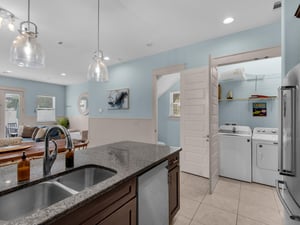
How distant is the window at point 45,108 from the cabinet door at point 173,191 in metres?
7.31

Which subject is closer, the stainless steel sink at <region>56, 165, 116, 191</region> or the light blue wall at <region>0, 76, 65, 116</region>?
the stainless steel sink at <region>56, 165, 116, 191</region>

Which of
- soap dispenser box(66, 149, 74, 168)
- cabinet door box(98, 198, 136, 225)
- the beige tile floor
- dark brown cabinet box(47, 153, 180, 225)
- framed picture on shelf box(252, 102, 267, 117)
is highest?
framed picture on shelf box(252, 102, 267, 117)

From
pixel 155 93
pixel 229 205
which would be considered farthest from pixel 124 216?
pixel 155 93

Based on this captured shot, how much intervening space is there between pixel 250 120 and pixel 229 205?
6.60ft

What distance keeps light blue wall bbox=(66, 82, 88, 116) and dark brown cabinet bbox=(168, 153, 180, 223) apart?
6.70 metres

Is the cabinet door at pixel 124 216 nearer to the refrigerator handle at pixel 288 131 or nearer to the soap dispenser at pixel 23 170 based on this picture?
the soap dispenser at pixel 23 170

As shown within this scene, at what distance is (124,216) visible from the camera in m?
1.06

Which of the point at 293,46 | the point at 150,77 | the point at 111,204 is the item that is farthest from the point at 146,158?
the point at 150,77

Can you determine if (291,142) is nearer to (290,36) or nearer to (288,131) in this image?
(288,131)

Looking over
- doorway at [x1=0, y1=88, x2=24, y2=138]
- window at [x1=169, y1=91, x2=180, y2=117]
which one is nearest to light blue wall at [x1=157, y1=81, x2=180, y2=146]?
window at [x1=169, y1=91, x2=180, y2=117]

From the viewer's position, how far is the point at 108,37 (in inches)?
120

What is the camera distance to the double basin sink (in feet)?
2.93

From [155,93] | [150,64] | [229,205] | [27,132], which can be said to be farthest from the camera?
[27,132]

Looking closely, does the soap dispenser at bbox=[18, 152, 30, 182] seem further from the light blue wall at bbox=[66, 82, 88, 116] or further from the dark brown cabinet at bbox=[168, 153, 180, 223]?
the light blue wall at bbox=[66, 82, 88, 116]
